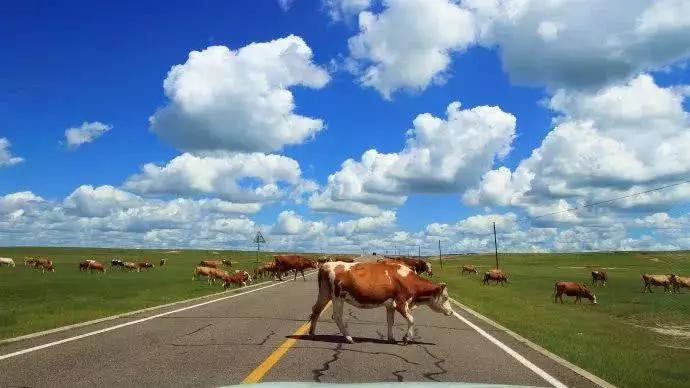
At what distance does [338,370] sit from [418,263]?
47379mm

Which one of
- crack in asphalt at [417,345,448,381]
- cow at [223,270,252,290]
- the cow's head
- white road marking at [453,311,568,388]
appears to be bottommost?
white road marking at [453,311,568,388]

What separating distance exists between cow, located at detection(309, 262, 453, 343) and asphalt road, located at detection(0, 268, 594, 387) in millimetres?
594

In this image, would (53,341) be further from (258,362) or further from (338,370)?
(338,370)

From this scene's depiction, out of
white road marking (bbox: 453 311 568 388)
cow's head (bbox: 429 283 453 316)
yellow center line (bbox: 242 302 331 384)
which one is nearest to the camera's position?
yellow center line (bbox: 242 302 331 384)

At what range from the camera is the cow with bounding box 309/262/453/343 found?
1233 cm

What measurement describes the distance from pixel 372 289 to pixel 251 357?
128 inches

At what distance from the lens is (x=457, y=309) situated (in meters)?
22.7

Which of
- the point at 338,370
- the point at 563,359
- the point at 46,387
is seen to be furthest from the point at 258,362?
the point at 563,359

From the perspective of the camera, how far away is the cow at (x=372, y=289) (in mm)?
12328

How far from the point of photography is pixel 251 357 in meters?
Answer: 10.0

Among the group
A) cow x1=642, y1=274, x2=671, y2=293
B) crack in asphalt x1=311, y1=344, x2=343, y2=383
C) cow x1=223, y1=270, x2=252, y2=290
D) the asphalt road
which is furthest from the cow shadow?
cow x1=642, y1=274, x2=671, y2=293

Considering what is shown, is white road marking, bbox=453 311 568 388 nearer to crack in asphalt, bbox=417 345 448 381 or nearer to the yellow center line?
crack in asphalt, bbox=417 345 448 381

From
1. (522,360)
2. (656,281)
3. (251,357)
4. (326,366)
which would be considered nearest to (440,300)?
(522,360)

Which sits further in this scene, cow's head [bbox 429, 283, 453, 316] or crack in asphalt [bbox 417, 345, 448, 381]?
cow's head [bbox 429, 283, 453, 316]
